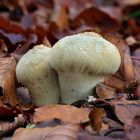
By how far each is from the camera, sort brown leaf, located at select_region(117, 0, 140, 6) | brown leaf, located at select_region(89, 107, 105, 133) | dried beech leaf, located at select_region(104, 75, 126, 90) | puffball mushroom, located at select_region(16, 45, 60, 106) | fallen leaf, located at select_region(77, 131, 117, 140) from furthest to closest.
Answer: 1. brown leaf, located at select_region(117, 0, 140, 6)
2. dried beech leaf, located at select_region(104, 75, 126, 90)
3. puffball mushroom, located at select_region(16, 45, 60, 106)
4. brown leaf, located at select_region(89, 107, 105, 133)
5. fallen leaf, located at select_region(77, 131, 117, 140)

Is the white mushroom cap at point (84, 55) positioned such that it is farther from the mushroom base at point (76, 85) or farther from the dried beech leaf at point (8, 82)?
the dried beech leaf at point (8, 82)

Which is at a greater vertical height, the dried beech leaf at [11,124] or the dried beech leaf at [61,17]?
the dried beech leaf at [61,17]

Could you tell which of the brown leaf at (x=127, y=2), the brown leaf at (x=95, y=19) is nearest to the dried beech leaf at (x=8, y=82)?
the brown leaf at (x=95, y=19)

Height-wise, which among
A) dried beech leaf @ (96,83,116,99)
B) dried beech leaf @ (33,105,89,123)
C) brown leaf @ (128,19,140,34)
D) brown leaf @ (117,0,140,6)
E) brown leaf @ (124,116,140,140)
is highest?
brown leaf @ (117,0,140,6)

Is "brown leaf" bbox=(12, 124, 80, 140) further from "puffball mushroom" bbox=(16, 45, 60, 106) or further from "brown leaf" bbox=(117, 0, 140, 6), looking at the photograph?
"brown leaf" bbox=(117, 0, 140, 6)

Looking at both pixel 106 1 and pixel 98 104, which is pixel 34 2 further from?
pixel 98 104

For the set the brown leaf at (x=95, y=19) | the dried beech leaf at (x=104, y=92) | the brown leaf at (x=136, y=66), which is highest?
the brown leaf at (x=95, y=19)

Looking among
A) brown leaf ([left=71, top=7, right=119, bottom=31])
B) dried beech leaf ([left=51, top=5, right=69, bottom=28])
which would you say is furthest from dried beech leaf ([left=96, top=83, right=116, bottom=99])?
brown leaf ([left=71, top=7, right=119, bottom=31])
